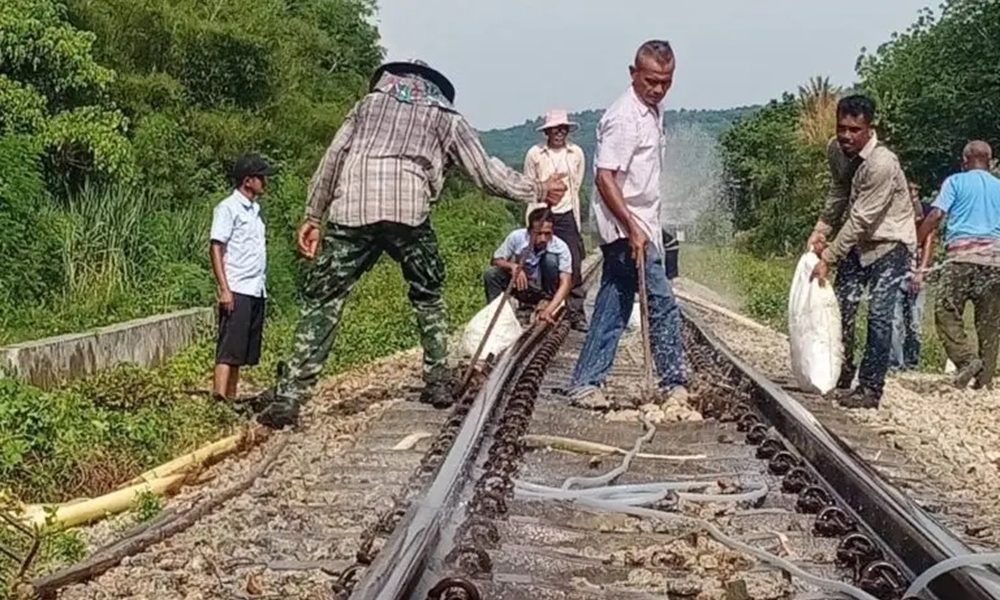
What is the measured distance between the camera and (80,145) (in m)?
16.5

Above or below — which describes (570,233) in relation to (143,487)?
above

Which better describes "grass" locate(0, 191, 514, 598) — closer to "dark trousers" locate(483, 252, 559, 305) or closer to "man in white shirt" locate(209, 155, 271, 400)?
"man in white shirt" locate(209, 155, 271, 400)

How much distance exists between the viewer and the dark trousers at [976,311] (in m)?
10.5

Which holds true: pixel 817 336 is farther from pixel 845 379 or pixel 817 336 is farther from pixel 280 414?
pixel 280 414

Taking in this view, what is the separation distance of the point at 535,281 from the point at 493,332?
2.30 m

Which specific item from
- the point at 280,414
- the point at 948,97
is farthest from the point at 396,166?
the point at 948,97

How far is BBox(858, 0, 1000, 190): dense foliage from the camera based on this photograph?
38.2m

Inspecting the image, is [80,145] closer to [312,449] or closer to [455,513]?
[312,449]

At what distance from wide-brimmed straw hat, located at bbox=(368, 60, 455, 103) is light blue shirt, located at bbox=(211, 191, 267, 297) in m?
1.49

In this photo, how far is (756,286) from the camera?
26016mm

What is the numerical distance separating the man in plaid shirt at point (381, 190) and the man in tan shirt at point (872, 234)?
211 centimetres

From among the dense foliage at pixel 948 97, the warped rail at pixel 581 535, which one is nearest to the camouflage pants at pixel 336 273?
the warped rail at pixel 581 535

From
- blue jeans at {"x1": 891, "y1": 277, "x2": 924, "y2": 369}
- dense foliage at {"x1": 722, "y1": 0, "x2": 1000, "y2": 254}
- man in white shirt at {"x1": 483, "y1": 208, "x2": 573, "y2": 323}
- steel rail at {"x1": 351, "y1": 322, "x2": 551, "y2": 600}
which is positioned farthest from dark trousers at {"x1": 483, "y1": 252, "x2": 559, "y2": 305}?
dense foliage at {"x1": 722, "y1": 0, "x2": 1000, "y2": 254}

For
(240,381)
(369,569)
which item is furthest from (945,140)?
(369,569)
